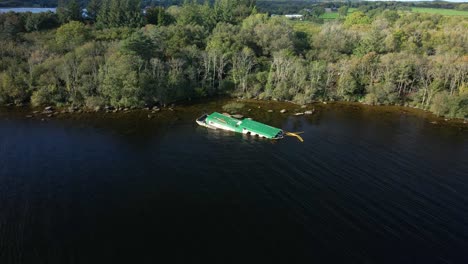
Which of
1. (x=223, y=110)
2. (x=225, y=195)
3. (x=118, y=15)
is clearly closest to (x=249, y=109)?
(x=223, y=110)

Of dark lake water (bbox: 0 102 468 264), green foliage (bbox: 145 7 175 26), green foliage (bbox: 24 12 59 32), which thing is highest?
green foliage (bbox: 145 7 175 26)

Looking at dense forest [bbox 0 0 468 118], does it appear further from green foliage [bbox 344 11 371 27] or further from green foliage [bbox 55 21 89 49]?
green foliage [bbox 344 11 371 27]

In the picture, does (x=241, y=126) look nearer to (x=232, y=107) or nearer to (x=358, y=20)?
(x=232, y=107)

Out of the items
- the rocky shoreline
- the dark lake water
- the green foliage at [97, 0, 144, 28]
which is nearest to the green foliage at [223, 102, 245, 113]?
the rocky shoreline

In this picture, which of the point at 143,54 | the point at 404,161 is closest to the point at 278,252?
the point at 404,161

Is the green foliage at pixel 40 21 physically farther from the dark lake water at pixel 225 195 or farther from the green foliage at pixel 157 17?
the dark lake water at pixel 225 195

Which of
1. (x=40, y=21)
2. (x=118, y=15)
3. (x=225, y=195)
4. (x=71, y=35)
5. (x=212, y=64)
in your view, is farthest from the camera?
(x=118, y=15)
